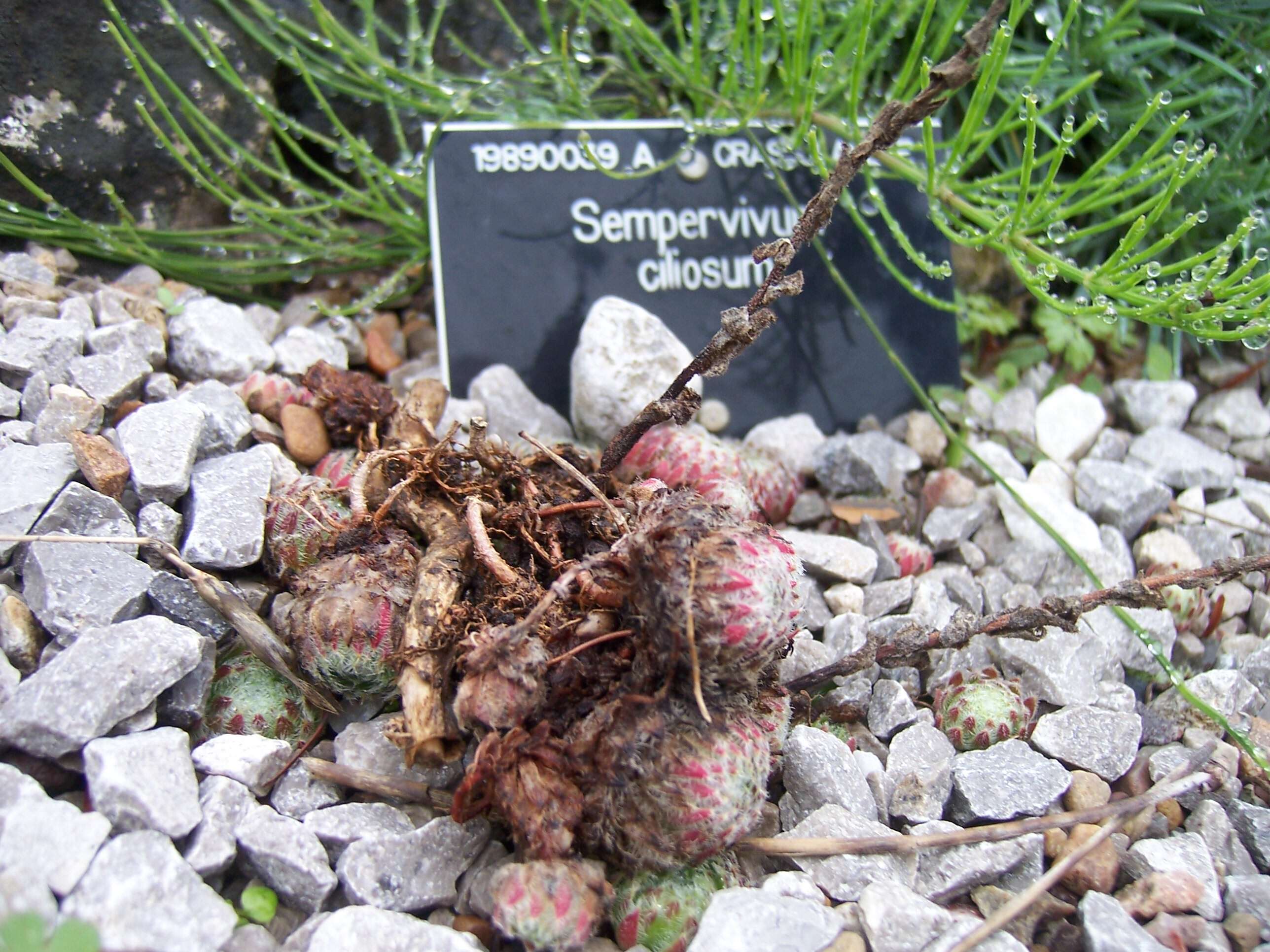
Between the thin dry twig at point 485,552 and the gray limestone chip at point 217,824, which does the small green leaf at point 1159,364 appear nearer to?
the thin dry twig at point 485,552

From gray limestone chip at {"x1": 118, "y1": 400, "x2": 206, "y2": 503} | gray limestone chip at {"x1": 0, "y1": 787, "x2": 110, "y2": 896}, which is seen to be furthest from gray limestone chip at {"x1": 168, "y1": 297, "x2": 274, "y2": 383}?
gray limestone chip at {"x1": 0, "y1": 787, "x2": 110, "y2": 896}

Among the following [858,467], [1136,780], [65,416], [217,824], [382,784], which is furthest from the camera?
[858,467]

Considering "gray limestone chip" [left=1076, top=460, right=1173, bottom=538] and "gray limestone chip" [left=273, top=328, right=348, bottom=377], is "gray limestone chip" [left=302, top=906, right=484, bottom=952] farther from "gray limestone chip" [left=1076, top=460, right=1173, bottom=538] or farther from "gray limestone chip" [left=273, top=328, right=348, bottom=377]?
"gray limestone chip" [left=1076, top=460, right=1173, bottom=538]

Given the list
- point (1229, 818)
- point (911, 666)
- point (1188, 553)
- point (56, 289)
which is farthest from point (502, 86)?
point (1229, 818)

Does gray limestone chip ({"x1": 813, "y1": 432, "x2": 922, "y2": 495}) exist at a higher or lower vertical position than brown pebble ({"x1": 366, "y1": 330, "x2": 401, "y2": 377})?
lower

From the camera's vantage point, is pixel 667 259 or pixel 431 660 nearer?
pixel 431 660

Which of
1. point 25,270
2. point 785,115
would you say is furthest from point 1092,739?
point 25,270

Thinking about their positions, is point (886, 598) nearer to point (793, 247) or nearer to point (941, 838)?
point (941, 838)
